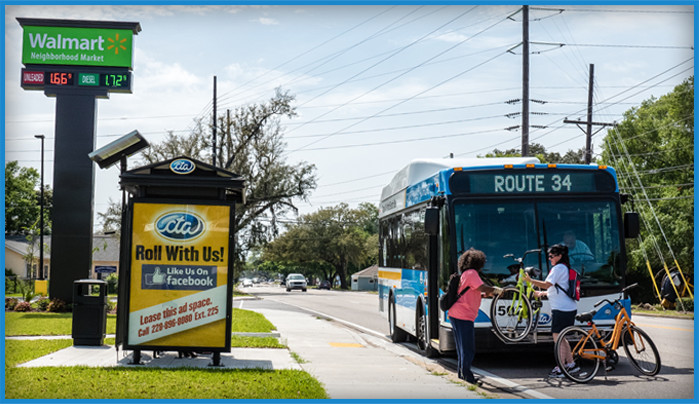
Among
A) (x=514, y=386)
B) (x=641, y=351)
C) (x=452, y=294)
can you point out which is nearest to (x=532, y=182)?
(x=452, y=294)

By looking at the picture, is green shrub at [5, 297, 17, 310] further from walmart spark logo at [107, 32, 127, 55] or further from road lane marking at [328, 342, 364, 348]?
road lane marking at [328, 342, 364, 348]

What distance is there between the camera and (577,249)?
11.2m

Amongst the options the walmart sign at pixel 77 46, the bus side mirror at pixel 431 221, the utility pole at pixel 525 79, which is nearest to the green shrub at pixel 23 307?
the walmart sign at pixel 77 46

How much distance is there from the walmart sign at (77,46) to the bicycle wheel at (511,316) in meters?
17.5

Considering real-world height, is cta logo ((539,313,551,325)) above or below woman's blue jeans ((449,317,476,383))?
above

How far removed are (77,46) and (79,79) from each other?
3.49 feet

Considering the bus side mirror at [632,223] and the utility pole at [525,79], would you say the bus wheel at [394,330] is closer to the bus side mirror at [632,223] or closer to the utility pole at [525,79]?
the bus side mirror at [632,223]

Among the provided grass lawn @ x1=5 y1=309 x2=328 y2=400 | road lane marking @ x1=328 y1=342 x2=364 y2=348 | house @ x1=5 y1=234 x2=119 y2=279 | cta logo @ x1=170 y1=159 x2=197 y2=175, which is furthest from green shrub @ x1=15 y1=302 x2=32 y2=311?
house @ x1=5 y1=234 x2=119 y2=279

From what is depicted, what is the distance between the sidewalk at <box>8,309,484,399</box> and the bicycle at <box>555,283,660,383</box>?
5.18 feet

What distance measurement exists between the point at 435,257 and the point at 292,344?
4674mm

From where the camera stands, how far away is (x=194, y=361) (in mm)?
11766

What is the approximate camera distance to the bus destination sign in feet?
37.7

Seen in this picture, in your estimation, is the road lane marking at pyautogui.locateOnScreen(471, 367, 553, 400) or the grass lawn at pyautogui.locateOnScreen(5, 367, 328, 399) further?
the road lane marking at pyautogui.locateOnScreen(471, 367, 553, 400)

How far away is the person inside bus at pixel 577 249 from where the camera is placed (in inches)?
442
